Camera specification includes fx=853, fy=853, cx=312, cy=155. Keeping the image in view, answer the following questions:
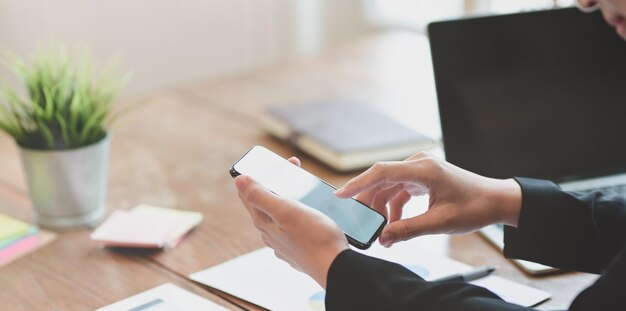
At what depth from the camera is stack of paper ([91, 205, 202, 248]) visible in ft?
4.01

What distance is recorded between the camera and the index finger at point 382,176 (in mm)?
990

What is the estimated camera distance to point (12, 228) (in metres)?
1.26

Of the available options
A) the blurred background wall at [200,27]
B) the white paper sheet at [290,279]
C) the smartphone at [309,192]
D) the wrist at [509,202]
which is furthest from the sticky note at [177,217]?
the blurred background wall at [200,27]

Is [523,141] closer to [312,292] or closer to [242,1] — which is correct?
[312,292]

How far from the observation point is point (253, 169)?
41.8 inches

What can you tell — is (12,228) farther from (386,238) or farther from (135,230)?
(386,238)

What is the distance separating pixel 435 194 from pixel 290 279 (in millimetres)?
235

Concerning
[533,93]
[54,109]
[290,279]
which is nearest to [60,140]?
[54,109]

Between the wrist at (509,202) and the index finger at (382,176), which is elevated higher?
the index finger at (382,176)

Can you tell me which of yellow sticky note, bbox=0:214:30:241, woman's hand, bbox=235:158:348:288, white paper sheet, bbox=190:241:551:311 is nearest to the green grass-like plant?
yellow sticky note, bbox=0:214:30:241

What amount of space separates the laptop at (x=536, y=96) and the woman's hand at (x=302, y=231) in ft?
1.37

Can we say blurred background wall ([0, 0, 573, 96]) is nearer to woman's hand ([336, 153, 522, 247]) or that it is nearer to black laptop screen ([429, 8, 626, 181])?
black laptop screen ([429, 8, 626, 181])

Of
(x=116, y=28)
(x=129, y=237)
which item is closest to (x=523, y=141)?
(x=129, y=237)

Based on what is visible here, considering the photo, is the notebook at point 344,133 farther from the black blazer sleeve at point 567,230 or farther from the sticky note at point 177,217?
the black blazer sleeve at point 567,230
